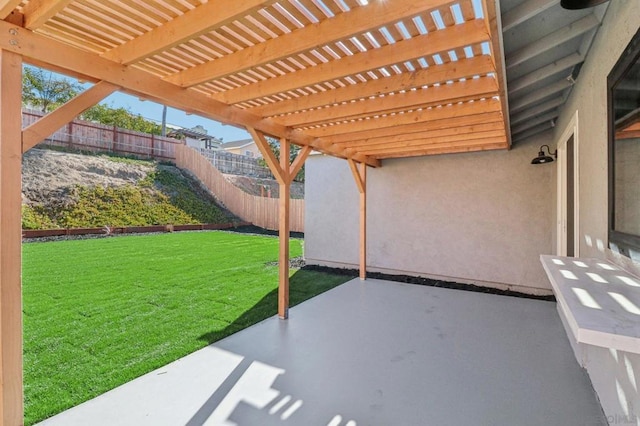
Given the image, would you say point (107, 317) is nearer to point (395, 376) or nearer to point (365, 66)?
point (395, 376)

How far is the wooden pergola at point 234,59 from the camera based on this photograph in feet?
5.81

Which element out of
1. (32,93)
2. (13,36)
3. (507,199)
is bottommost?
(507,199)

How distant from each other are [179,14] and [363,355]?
3.16 metres

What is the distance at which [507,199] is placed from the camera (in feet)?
18.0

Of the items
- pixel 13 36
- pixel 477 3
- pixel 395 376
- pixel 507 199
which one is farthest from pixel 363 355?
pixel 507 199

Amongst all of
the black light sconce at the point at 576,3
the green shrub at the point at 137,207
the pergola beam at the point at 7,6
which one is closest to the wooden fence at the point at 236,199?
the green shrub at the point at 137,207

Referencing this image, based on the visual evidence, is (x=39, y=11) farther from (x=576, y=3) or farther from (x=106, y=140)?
(x=106, y=140)

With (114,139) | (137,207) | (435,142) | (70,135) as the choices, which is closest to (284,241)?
(435,142)

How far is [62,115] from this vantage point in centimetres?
204

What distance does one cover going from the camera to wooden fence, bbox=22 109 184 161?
12.7 m

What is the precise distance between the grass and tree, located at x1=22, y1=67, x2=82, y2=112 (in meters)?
11.2

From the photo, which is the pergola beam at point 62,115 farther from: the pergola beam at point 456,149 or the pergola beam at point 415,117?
the pergola beam at point 456,149

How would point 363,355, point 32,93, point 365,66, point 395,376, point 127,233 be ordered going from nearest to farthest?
point 365,66 → point 395,376 → point 363,355 → point 127,233 → point 32,93

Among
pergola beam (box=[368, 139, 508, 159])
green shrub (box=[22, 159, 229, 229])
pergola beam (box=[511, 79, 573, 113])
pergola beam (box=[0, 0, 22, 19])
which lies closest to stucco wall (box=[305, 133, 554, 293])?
pergola beam (box=[368, 139, 508, 159])
